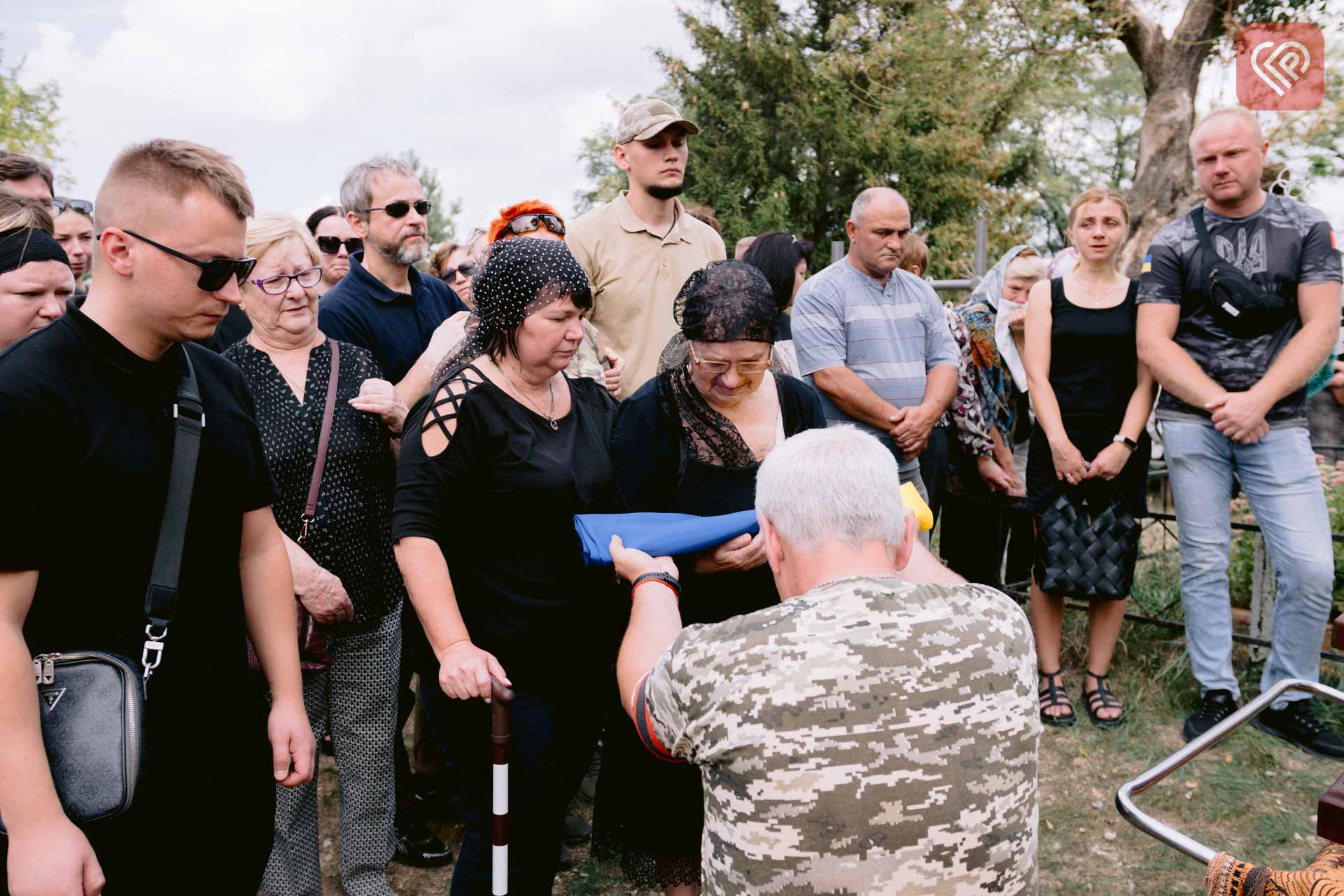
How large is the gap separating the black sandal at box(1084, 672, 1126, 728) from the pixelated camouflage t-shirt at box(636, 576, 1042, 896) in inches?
118

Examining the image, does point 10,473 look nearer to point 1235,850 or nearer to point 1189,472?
point 1235,850

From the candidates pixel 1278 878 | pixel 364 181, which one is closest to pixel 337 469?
pixel 364 181

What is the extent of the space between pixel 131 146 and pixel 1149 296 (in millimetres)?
3777

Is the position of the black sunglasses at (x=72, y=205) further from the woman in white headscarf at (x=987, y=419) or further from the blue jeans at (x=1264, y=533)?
the blue jeans at (x=1264, y=533)

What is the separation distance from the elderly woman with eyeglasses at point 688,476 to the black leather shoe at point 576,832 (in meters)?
0.94

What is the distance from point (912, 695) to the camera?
1.48m

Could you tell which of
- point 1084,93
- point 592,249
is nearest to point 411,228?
point 592,249

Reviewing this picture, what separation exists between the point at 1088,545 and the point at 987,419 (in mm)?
939

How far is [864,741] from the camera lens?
147 cm

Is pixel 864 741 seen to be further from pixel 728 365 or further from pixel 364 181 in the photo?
pixel 364 181

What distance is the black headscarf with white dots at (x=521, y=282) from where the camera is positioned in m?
2.30

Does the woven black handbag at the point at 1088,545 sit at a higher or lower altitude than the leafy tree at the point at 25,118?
lower

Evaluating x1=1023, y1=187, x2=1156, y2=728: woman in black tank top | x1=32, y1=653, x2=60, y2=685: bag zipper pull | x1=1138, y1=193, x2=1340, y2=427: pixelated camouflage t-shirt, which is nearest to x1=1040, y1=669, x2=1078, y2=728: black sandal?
x1=1023, y1=187, x2=1156, y2=728: woman in black tank top

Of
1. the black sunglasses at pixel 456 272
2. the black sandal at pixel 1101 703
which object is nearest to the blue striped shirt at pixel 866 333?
the black sandal at pixel 1101 703
